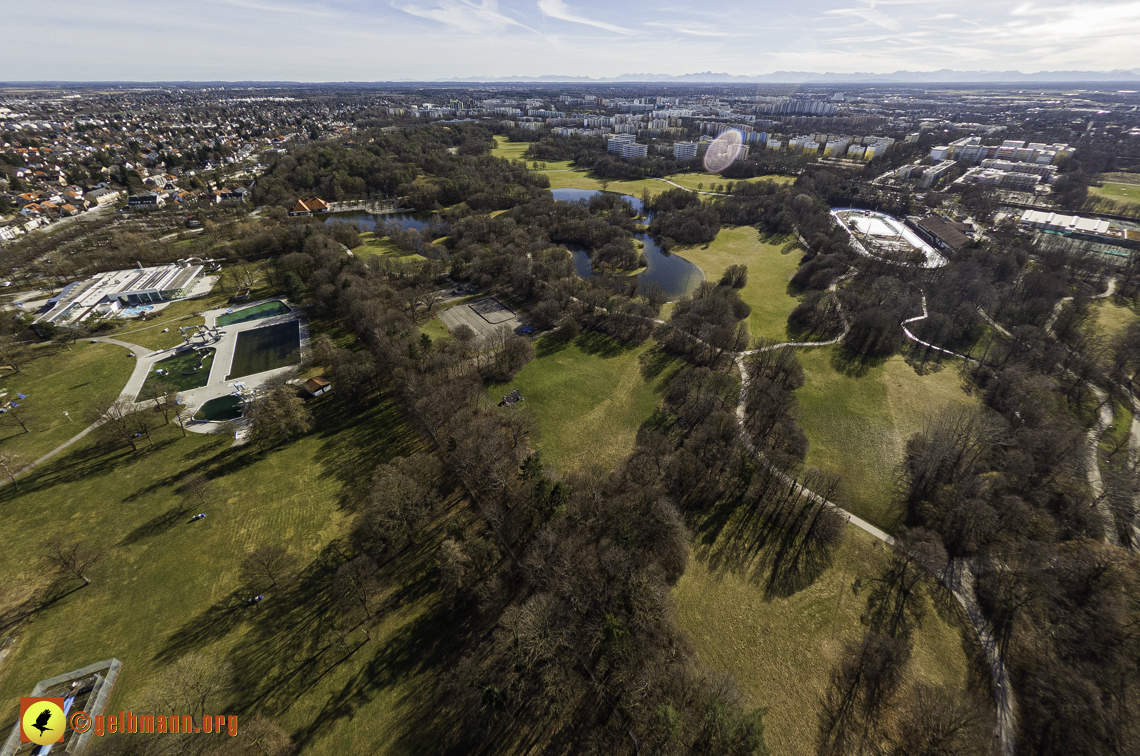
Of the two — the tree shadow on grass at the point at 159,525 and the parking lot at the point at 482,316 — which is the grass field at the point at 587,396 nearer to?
the parking lot at the point at 482,316

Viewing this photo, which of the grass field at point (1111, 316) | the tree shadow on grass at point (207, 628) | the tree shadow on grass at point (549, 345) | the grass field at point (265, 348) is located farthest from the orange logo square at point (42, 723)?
the grass field at point (1111, 316)


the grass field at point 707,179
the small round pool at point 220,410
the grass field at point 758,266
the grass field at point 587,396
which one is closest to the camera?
the grass field at point 587,396

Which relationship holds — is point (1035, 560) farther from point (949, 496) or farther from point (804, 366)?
point (804, 366)

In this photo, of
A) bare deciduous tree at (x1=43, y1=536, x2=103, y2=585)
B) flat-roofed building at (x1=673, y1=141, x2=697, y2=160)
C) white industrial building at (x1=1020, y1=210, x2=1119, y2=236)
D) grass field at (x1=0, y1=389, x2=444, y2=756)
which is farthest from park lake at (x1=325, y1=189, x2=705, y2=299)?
white industrial building at (x1=1020, y1=210, x2=1119, y2=236)

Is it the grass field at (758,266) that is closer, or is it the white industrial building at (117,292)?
the white industrial building at (117,292)

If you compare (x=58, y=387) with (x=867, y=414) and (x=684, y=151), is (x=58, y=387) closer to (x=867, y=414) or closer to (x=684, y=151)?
(x=867, y=414)

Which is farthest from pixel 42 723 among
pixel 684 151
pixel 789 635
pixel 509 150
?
pixel 509 150
